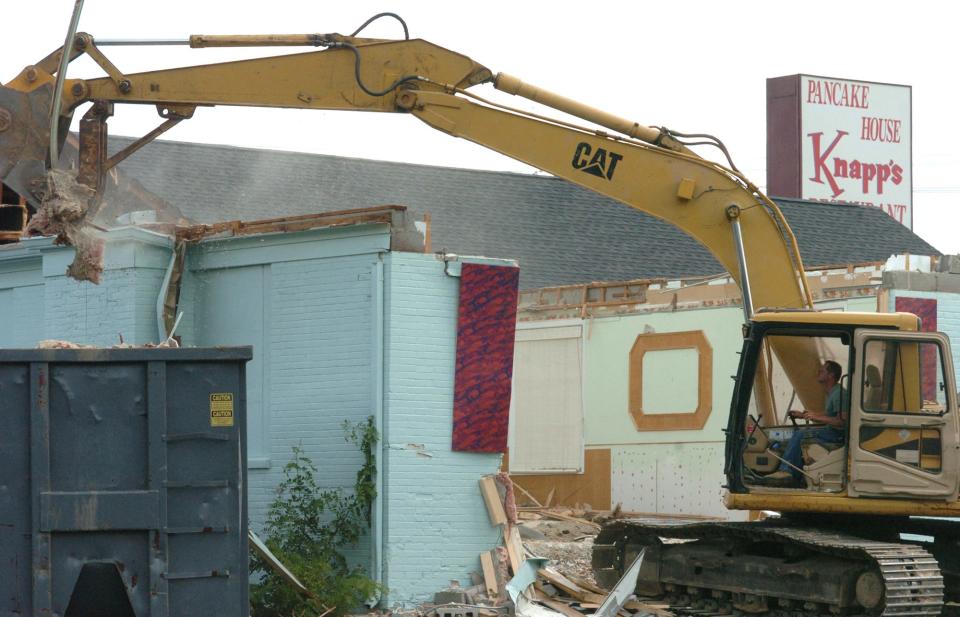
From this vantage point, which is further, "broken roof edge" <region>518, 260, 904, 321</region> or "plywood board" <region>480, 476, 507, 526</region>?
"broken roof edge" <region>518, 260, 904, 321</region>

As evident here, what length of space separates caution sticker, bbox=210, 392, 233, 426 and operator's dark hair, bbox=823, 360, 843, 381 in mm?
5292

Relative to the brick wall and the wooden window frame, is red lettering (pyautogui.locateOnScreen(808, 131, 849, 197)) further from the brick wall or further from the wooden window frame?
the brick wall

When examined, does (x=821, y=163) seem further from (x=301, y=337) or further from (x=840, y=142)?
(x=301, y=337)

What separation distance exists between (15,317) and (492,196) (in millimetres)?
16519

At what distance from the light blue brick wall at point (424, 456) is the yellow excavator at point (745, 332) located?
172 cm

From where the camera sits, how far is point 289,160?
31344 mm

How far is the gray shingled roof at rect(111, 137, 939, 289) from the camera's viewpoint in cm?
2847

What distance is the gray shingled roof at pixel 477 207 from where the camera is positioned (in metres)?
28.5

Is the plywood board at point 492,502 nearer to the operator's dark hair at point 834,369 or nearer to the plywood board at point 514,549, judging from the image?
the plywood board at point 514,549

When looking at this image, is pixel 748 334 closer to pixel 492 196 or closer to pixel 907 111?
pixel 492 196

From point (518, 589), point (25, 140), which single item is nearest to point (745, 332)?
point (518, 589)

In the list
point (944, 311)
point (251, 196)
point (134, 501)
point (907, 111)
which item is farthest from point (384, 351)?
point (907, 111)

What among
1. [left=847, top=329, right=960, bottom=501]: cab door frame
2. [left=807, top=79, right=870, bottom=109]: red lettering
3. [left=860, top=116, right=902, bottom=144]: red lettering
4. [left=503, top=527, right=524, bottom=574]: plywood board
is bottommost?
[left=503, top=527, right=524, bottom=574]: plywood board

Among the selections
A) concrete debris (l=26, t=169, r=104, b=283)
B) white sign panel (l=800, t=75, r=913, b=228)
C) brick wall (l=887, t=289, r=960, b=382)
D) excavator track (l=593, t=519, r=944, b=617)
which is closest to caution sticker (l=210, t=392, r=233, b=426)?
concrete debris (l=26, t=169, r=104, b=283)
